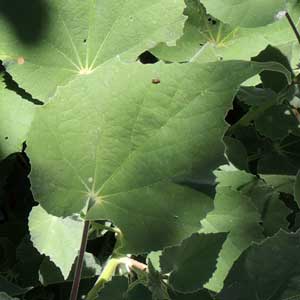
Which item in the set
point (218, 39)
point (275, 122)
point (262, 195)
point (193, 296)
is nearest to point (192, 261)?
A: point (193, 296)

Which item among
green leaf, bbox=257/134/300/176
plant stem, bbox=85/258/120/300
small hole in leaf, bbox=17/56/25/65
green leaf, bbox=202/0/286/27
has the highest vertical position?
green leaf, bbox=202/0/286/27

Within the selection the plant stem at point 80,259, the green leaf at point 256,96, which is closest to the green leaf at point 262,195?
the green leaf at point 256,96

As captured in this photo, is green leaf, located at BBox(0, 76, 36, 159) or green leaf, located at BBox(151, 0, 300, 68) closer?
green leaf, located at BBox(0, 76, 36, 159)

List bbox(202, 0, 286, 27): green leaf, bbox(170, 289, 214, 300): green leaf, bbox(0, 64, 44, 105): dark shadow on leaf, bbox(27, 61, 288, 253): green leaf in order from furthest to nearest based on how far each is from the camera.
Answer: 1. bbox(0, 64, 44, 105): dark shadow on leaf
2. bbox(202, 0, 286, 27): green leaf
3. bbox(170, 289, 214, 300): green leaf
4. bbox(27, 61, 288, 253): green leaf

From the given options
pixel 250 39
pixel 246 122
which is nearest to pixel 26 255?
pixel 246 122

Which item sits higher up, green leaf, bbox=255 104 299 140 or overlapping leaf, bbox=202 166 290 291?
green leaf, bbox=255 104 299 140

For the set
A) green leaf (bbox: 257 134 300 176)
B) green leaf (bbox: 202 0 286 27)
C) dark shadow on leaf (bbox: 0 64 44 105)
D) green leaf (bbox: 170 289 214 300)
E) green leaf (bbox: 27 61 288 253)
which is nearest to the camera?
green leaf (bbox: 27 61 288 253)

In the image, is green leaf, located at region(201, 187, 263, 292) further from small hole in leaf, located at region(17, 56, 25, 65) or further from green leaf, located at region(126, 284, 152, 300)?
small hole in leaf, located at region(17, 56, 25, 65)

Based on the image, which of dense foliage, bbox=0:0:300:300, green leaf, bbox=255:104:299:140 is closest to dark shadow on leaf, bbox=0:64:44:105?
dense foliage, bbox=0:0:300:300
